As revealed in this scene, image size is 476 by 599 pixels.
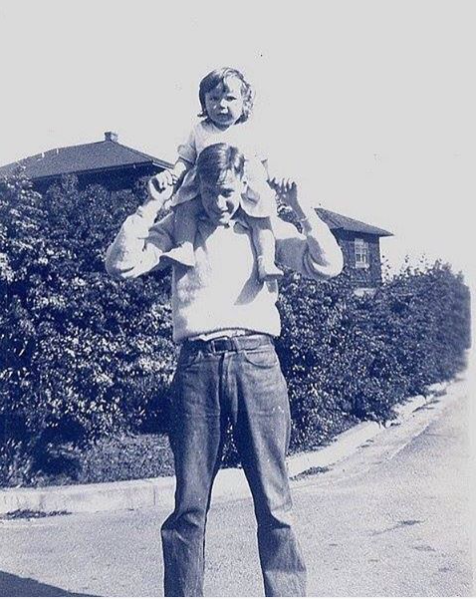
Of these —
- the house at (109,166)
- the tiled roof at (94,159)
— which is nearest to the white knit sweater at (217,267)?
the house at (109,166)

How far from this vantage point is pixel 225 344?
256cm

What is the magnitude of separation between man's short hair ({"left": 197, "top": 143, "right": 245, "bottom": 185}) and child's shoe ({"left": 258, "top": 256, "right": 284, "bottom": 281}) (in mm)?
337

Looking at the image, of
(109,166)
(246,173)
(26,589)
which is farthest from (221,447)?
(109,166)

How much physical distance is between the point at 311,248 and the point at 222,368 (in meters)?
0.56

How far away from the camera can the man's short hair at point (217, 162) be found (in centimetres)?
249

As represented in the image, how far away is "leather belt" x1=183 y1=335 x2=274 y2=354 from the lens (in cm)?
256

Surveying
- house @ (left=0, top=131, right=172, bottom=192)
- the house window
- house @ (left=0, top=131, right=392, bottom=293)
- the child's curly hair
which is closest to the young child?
the child's curly hair

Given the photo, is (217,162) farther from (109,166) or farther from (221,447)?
(109,166)

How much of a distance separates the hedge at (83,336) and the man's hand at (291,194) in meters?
3.36

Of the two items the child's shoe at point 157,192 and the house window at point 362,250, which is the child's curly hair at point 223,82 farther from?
the house window at point 362,250

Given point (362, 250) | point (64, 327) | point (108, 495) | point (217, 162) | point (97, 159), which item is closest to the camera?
point (217, 162)

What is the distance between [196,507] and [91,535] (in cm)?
220

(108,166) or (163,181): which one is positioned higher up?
(108,166)

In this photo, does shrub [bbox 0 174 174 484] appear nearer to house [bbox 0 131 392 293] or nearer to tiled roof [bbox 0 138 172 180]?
house [bbox 0 131 392 293]
